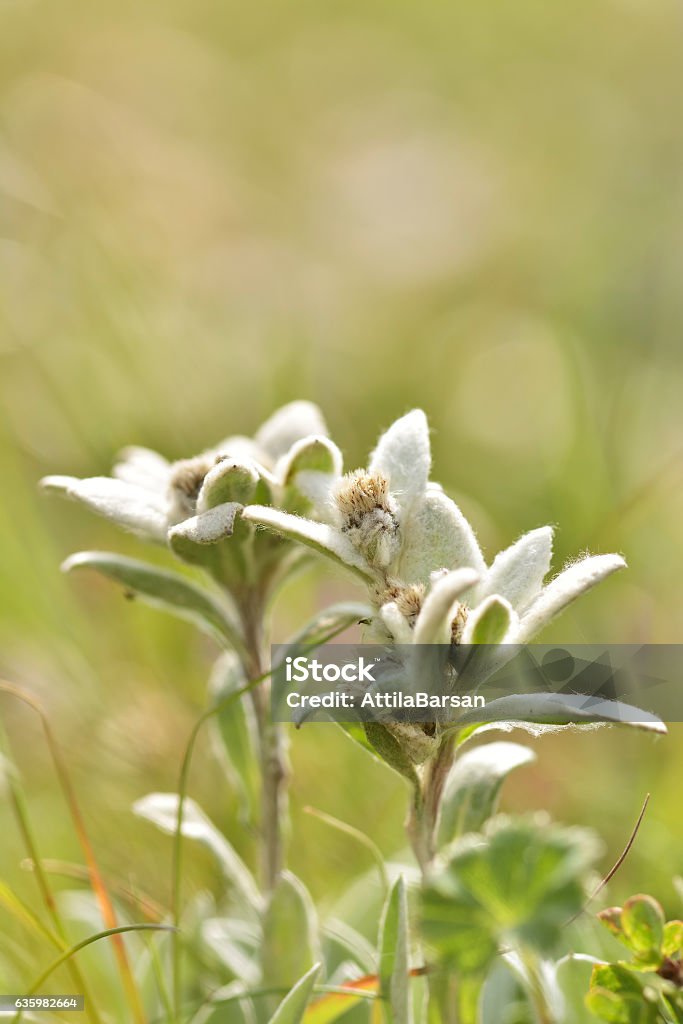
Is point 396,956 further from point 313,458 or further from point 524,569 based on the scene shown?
point 313,458

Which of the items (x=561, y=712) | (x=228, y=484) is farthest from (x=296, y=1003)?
(x=228, y=484)

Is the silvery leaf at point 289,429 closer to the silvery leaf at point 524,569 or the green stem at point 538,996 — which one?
the silvery leaf at point 524,569

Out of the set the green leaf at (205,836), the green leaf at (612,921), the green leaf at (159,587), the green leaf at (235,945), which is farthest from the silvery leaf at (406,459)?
the green leaf at (235,945)

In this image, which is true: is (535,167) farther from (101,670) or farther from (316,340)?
(101,670)

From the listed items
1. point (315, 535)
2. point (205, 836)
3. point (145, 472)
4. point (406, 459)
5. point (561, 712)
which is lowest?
point (205, 836)

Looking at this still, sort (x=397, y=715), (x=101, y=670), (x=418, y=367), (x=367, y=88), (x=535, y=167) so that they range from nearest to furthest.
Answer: (x=397, y=715) → (x=101, y=670) → (x=418, y=367) → (x=535, y=167) → (x=367, y=88)

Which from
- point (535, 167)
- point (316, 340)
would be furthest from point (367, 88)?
point (316, 340)

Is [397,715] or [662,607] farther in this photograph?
[662,607]
